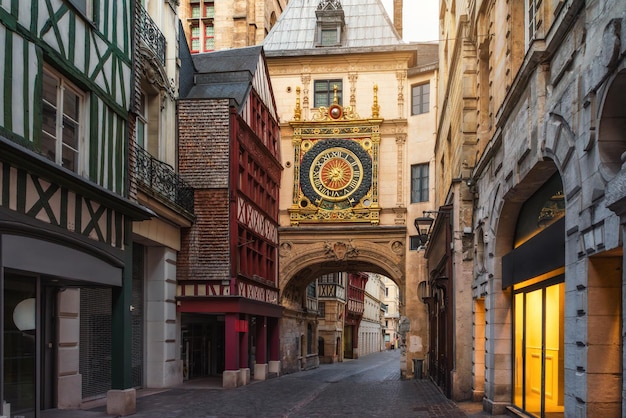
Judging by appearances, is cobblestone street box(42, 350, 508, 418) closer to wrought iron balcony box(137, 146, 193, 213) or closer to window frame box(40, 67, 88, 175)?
window frame box(40, 67, 88, 175)

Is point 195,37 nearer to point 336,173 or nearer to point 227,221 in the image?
point 336,173

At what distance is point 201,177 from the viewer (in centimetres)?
2203

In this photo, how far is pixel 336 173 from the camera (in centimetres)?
3189

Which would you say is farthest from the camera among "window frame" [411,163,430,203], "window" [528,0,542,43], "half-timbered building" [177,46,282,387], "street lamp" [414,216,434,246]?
"window frame" [411,163,430,203]

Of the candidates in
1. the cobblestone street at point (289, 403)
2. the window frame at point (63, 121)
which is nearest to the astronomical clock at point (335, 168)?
the cobblestone street at point (289, 403)

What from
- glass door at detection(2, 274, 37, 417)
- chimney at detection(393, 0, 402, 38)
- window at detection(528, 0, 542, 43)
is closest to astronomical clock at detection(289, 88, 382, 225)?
chimney at detection(393, 0, 402, 38)

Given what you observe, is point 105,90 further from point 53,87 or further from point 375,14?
point 375,14

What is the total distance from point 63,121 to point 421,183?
21.3m

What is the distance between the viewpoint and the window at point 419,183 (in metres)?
31.2

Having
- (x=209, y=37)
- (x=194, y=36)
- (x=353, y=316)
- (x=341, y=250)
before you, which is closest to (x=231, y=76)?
(x=341, y=250)

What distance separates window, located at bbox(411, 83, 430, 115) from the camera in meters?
31.6

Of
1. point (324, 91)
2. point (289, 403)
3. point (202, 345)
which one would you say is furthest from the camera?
point (324, 91)

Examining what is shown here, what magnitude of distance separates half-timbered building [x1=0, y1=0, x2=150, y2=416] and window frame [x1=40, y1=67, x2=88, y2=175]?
0.05 ft

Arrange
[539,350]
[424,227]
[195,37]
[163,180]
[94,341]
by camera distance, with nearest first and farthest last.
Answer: [539,350] < [94,341] < [163,180] < [424,227] < [195,37]
